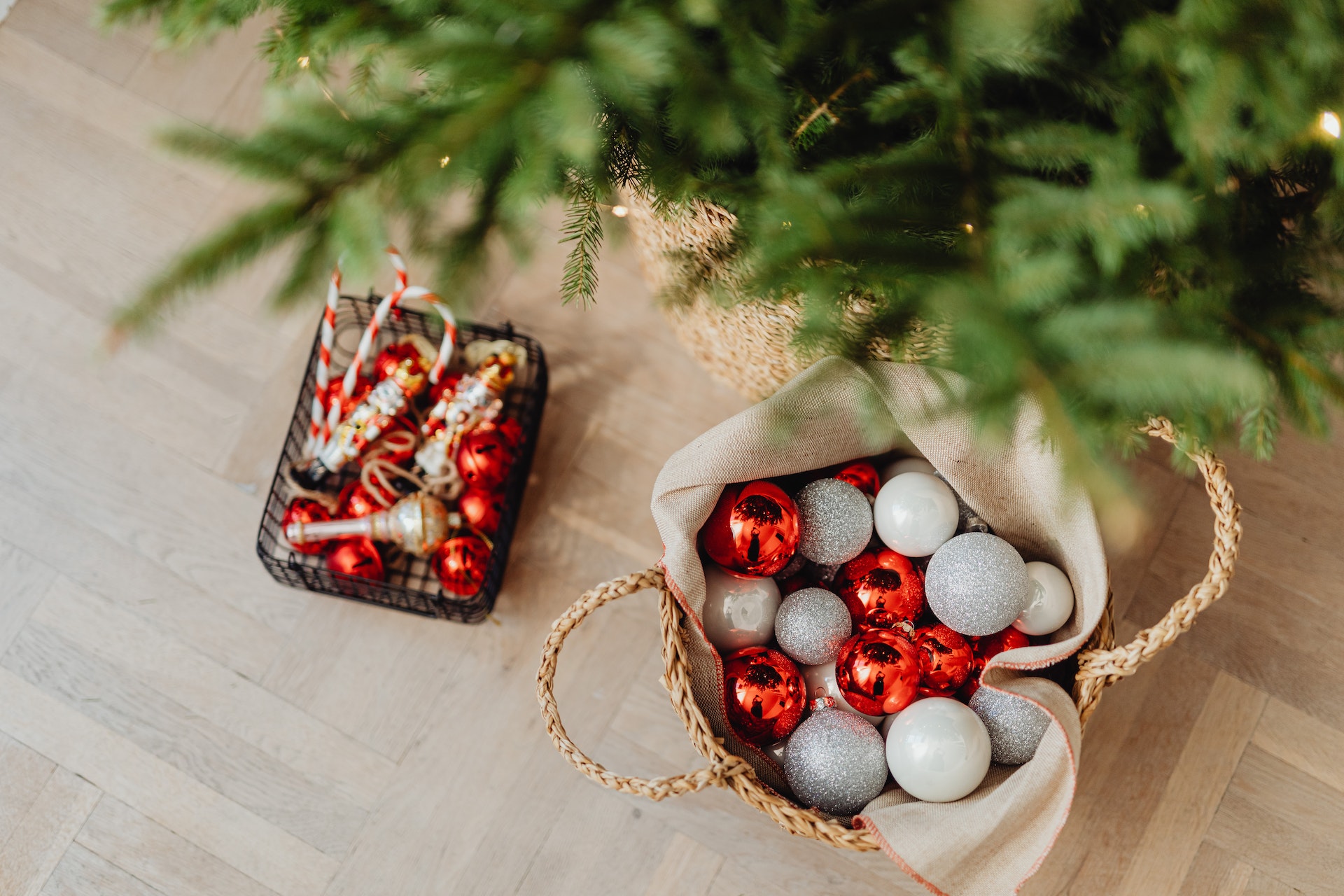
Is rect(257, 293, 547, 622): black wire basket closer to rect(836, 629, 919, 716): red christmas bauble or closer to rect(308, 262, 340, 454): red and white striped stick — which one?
rect(308, 262, 340, 454): red and white striped stick

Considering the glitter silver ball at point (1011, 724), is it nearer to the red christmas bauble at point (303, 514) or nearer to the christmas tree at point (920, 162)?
the christmas tree at point (920, 162)

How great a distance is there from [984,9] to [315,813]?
3.42 ft

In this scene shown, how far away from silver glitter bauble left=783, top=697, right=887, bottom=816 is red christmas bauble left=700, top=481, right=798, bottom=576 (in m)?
→ 0.15

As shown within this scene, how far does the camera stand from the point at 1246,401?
1.60ft

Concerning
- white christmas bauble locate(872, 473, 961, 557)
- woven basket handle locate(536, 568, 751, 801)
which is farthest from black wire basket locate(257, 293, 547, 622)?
white christmas bauble locate(872, 473, 961, 557)

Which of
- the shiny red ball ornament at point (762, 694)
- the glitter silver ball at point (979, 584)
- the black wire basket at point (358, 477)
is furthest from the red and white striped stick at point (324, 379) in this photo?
the glitter silver ball at point (979, 584)

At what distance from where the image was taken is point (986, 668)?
0.80 metres

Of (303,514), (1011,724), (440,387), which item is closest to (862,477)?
(1011,724)

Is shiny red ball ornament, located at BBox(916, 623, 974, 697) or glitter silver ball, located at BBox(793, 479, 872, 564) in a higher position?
glitter silver ball, located at BBox(793, 479, 872, 564)

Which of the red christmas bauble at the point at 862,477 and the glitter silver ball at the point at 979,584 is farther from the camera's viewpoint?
the red christmas bauble at the point at 862,477

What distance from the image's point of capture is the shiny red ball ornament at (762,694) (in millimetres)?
821

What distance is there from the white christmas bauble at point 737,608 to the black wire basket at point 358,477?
28 cm

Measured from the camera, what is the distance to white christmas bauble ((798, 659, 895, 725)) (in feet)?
2.84

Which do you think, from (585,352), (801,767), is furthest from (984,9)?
(585,352)
